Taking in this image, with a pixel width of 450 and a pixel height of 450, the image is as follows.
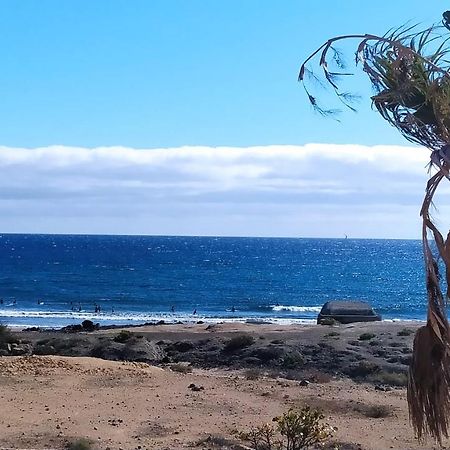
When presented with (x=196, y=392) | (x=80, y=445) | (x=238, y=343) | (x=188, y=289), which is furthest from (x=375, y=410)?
(x=188, y=289)

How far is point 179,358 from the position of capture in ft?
105

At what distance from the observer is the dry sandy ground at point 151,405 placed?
15.6 m

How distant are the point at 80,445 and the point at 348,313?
4277 centimetres

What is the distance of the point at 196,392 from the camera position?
20781mm

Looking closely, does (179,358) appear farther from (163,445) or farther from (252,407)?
(163,445)

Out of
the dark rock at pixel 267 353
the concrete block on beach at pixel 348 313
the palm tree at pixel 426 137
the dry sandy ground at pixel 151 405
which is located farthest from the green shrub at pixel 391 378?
the concrete block on beach at pixel 348 313

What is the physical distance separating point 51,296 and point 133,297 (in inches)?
337

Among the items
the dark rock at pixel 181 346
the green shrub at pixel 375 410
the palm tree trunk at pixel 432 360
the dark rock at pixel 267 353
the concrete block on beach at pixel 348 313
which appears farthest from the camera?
the concrete block on beach at pixel 348 313

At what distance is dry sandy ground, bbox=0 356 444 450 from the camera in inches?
615

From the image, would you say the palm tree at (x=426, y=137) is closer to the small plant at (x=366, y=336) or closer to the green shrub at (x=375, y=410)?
the green shrub at (x=375, y=410)

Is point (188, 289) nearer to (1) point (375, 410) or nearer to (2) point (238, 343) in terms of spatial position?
(2) point (238, 343)

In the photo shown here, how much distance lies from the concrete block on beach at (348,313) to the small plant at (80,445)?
1540 inches

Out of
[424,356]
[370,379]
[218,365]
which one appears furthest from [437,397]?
[218,365]

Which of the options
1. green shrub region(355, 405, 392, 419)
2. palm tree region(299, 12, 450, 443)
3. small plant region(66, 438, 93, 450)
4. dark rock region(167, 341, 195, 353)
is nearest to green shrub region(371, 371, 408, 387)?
green shrub region(355, 405, 392, 419)
